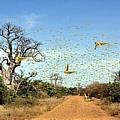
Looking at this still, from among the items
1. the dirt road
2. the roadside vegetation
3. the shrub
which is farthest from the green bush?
the dirt road

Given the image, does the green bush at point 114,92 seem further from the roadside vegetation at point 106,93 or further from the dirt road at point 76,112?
the dirt road at point 76,112

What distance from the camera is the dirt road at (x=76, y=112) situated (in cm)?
2645

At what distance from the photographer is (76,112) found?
29.7m

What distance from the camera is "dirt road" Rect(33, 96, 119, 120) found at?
1041 inches

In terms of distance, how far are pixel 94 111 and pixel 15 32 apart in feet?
85.6

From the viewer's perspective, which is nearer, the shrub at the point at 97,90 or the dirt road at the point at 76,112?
the dirt road at the point at 76,112

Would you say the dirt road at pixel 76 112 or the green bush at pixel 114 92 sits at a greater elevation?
the green bush at pixel 114 92

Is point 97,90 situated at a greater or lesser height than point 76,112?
greater

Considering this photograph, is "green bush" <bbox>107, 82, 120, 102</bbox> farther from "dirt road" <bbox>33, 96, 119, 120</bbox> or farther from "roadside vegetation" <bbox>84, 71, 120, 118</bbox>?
"dirt road" <bbox>33, 96, 119, 120</bbox>

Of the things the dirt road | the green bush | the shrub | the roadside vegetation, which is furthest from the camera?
the shrub

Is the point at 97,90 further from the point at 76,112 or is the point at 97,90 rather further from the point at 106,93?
the point at 76,112

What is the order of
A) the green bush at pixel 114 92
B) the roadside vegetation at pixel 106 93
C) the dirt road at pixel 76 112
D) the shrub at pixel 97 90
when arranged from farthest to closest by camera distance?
the shrub at pixel 97 90 < the green bush at pixel 114 92 < the roadside vegetation at pixel 106 93 < the dirt road at pixel 76 112

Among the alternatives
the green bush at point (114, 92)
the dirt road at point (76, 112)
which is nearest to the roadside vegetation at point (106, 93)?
the green bush at point (114, 92)

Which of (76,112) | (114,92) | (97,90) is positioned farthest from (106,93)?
(76,112)
